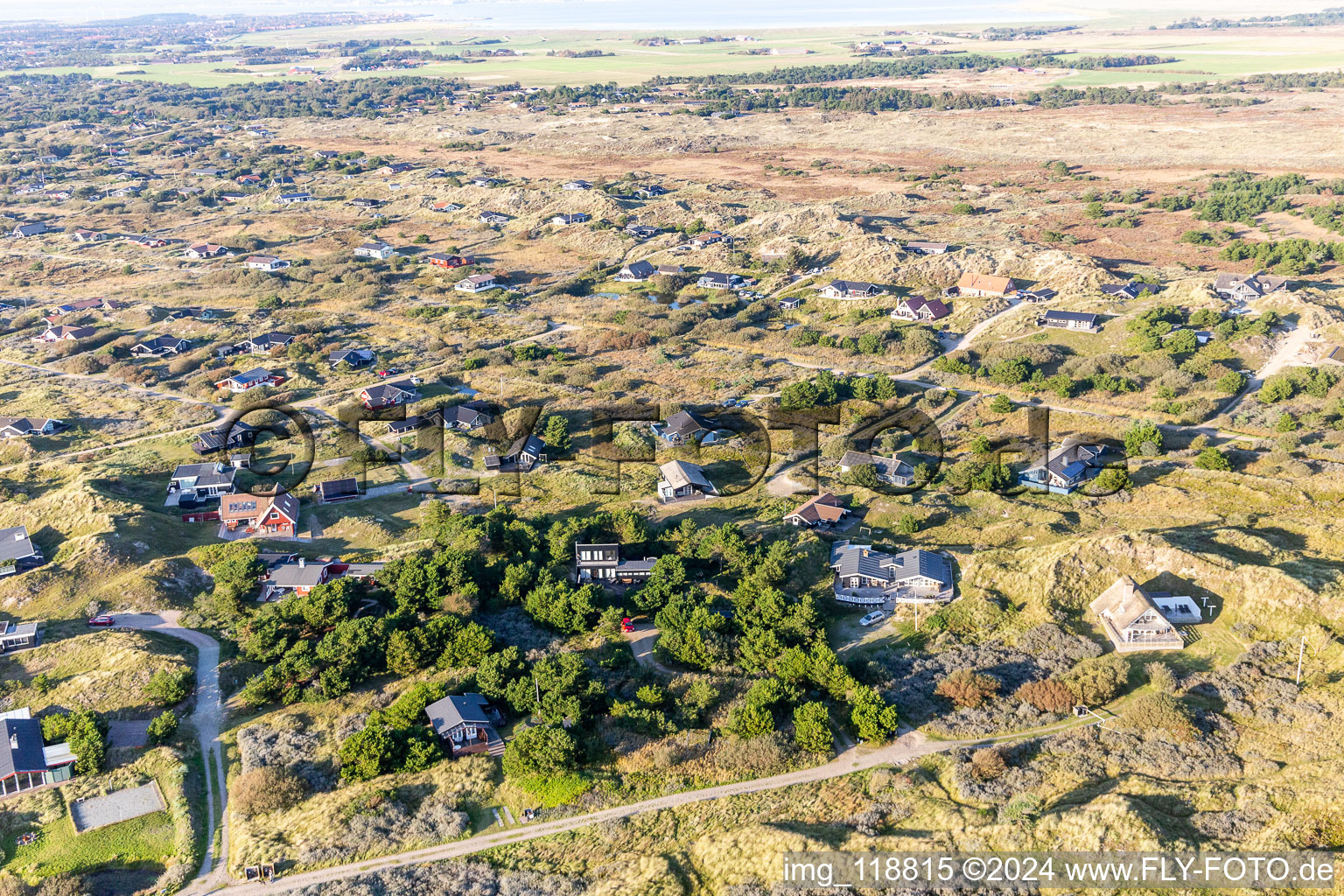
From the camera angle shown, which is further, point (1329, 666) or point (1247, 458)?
point (1247, 458)

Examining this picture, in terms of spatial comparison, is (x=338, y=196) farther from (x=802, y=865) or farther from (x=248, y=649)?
(x=802, y=865)

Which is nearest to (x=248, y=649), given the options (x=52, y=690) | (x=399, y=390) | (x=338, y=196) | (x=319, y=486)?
(x=52, y=690)

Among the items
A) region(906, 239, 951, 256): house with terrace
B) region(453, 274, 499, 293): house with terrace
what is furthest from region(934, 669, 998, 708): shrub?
region(453, 274, 499, 293): house with terrace

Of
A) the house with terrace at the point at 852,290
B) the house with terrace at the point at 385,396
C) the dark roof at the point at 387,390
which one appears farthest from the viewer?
the house with terrace at the point at 852,290

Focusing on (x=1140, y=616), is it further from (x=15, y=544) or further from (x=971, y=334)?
(x=15, y=544)

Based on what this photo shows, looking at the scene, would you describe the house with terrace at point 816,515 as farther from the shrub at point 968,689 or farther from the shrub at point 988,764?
the shrub at point 988,764

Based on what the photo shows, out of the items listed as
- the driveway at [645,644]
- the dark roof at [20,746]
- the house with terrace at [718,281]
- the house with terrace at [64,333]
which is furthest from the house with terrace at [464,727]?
the house with terrace at [64,333]
